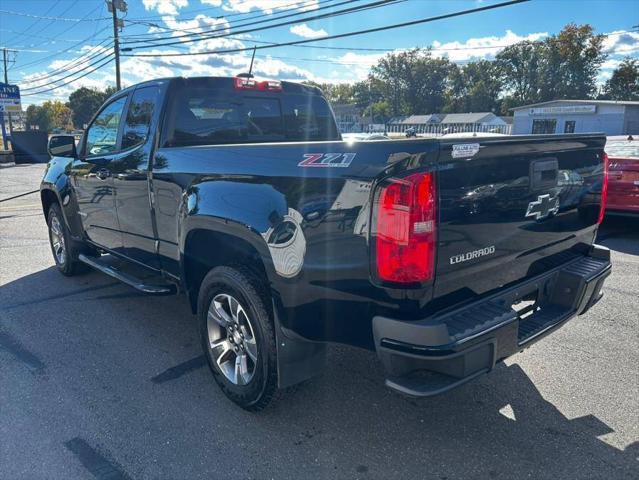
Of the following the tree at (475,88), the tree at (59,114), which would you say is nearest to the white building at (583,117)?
the tree at (475,88)

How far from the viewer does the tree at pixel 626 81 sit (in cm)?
6347

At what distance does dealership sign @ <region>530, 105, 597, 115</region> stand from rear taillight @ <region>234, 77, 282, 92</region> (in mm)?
38520

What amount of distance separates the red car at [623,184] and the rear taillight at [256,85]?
582cm

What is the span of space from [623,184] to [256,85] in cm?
610

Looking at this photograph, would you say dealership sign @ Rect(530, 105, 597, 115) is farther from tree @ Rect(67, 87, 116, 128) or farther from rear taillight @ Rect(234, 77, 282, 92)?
tree @ Rect(67, 87, 116, 128)

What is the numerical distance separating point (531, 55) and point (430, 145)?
84.7 metres

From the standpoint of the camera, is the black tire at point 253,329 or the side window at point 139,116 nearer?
the black tire at point 253,329

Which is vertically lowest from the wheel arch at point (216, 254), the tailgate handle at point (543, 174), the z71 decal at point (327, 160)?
the wheel arch at point (216, 254)

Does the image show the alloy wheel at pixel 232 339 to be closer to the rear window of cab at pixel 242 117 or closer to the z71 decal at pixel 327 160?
the z71 decal at pixel 327 160

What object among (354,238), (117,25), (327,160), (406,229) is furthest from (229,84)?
(117,25)

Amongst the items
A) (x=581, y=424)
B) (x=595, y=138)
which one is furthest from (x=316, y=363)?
(x=595, y=138)

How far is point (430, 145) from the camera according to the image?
6.97 feet

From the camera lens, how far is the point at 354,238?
2.24 m

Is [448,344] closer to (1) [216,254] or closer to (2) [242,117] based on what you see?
(1) [216,254]
